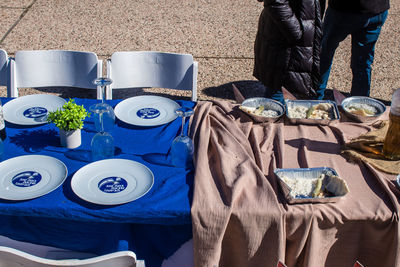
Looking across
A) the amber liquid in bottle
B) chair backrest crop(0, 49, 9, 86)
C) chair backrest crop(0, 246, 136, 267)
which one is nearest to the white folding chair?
chair backrest crop(0, 49, 9, 86)

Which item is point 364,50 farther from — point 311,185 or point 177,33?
point 177,33

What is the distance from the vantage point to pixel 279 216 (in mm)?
2201

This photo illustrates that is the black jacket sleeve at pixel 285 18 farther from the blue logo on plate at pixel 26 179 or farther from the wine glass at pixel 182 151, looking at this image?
the blue logo on plate at pixel 26 179

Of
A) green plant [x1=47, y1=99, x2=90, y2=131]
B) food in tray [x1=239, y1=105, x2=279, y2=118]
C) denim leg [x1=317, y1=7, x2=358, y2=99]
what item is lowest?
food in tray [x1=239, y1=105, x2=279, y2=118]

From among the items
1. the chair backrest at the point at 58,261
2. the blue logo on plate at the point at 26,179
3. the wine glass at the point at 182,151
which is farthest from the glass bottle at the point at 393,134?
the blue logo on plate at the point at 26,179

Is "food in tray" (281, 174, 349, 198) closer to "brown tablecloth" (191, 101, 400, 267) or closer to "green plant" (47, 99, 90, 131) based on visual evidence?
"brown tablecloth" (191, 101, 400, 267)

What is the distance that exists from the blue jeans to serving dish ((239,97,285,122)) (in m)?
1.15

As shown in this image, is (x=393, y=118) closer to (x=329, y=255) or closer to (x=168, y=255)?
(x=329, y=255)

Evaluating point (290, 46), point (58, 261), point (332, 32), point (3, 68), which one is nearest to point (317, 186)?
point (58, 261)

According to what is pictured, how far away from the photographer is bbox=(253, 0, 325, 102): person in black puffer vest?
3486mm

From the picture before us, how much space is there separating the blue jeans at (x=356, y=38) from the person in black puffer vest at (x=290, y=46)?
0.30 metres

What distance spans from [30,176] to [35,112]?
70cm

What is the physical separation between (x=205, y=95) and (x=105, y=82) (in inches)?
96.1

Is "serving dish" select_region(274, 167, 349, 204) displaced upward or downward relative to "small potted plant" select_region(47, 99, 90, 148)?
downward
